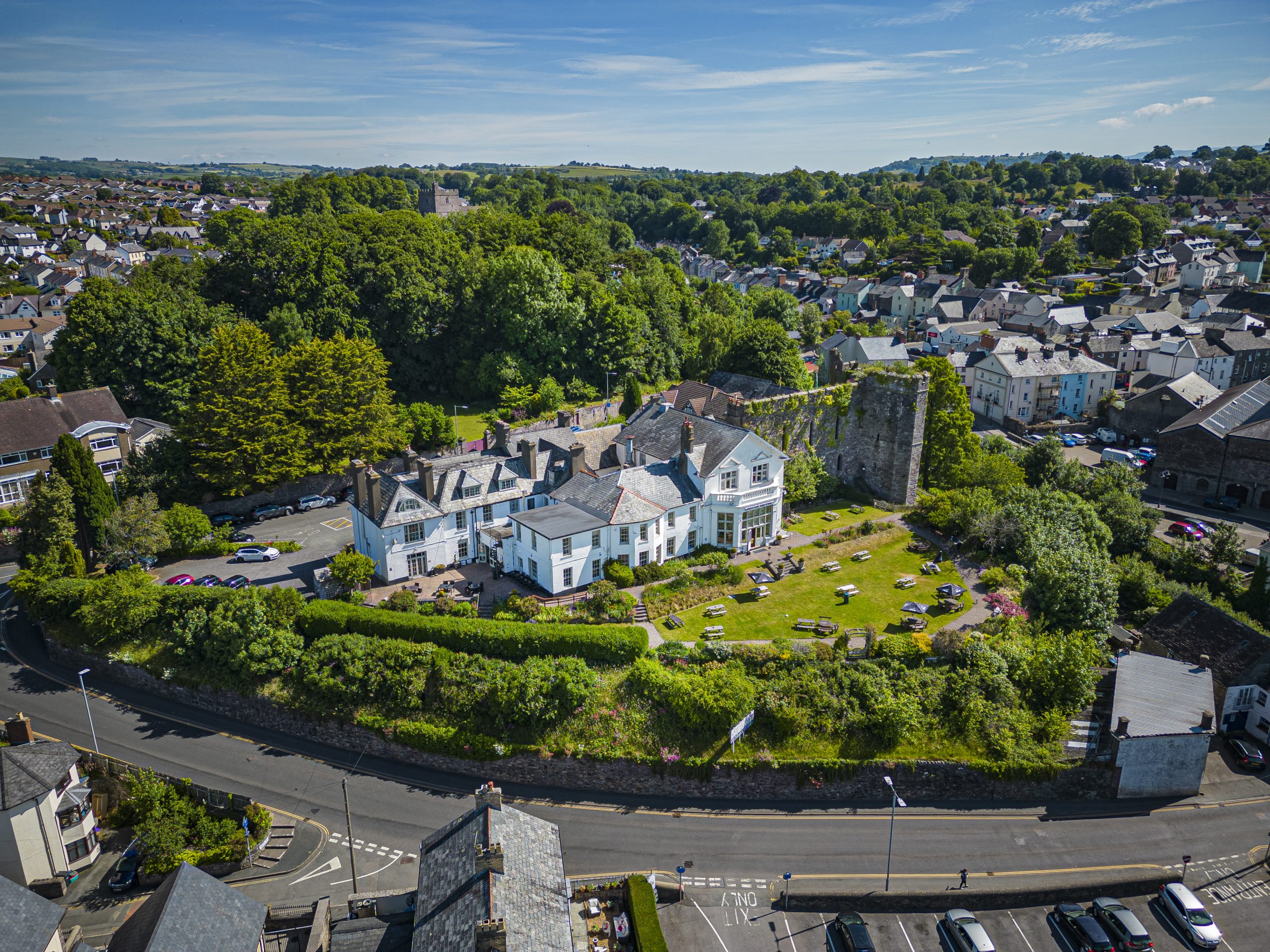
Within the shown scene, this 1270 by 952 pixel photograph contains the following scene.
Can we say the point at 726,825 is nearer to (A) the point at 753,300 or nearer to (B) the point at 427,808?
(B) the point at 427,808

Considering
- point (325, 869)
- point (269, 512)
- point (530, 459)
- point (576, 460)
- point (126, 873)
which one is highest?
point (576, 460)

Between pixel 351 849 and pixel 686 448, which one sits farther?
pixel 686 448

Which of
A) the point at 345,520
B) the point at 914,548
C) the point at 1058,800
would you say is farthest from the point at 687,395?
the point at 1058,800

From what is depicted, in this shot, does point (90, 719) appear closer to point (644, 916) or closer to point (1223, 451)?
point (644, 916)

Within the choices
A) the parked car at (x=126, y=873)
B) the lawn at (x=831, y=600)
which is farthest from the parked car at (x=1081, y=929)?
the parked car at (x=126, y=873)

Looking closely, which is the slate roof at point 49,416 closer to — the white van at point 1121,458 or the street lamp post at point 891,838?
the street lamp post at point 891,838

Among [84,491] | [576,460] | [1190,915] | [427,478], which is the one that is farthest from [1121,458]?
[84,491]
